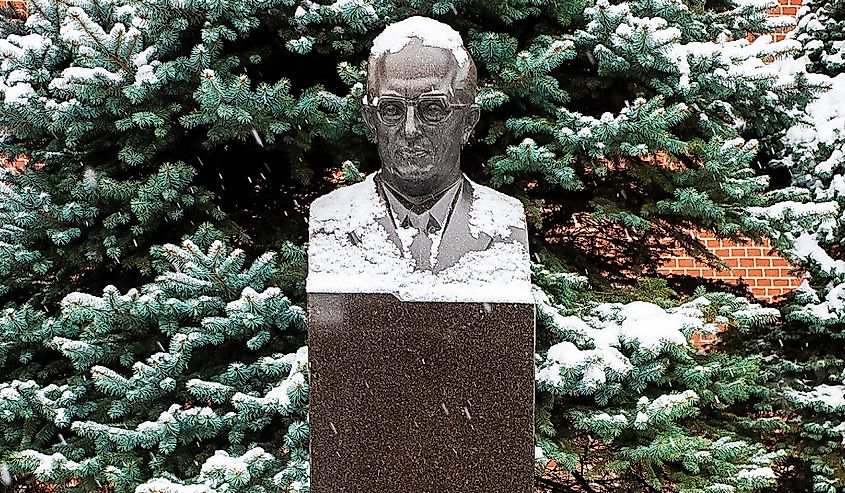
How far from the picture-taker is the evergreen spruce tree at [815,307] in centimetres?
412

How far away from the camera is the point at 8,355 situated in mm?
3904

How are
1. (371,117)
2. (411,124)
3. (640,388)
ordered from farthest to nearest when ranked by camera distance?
1. (640,388)
2. (371,117)
3. (411,124)

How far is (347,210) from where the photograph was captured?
8.87 feet

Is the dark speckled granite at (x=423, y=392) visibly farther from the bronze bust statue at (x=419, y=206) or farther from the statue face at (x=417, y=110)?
the statue face at (x=417, y=110)

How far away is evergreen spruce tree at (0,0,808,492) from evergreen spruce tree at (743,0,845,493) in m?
0.35

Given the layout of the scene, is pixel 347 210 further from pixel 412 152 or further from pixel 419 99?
pixel 419 99

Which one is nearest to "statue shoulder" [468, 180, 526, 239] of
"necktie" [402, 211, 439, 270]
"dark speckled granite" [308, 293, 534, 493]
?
"necktie" [402, 211, 439, 270]

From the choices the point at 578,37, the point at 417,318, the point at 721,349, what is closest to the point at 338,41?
the point at 578,37

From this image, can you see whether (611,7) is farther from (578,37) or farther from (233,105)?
(233,105)

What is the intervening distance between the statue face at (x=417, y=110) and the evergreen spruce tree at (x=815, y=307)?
75.8 inches

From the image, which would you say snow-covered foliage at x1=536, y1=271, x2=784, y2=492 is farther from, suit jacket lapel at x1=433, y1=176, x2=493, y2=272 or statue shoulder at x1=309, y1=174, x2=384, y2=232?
statue shoulder at x1=309, y1=174, x2=384, y2=232

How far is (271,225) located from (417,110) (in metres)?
1.94

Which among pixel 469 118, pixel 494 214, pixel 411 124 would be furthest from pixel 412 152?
pixel 494 214

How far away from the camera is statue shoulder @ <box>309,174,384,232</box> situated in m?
2.68
